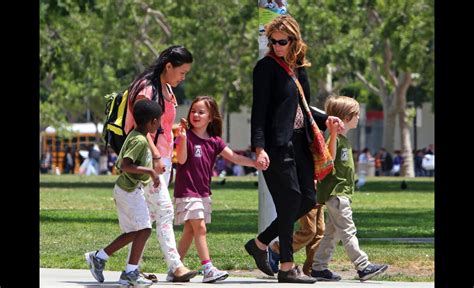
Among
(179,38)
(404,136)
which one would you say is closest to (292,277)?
(179,38)

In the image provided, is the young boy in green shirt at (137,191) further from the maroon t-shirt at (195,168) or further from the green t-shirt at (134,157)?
the maroon t-shirt at (195,168)

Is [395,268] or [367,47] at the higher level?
[367,47]

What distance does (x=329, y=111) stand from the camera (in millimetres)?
12641

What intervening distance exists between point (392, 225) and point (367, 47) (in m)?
32.5

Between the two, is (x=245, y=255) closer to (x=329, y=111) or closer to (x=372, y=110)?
(x=329, y=111)

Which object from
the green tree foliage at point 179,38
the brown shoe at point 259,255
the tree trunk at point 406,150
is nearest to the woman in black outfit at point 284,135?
the brown shoe at point 259,255

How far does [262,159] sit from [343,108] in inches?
55.9

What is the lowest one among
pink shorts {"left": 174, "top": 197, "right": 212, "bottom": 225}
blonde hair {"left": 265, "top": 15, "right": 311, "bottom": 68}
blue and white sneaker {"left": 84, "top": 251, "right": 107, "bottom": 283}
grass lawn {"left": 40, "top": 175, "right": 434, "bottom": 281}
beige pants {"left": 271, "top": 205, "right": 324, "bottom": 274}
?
grass lawn {"left": 40, "top": 175, "right": 434, "bottom": 281}

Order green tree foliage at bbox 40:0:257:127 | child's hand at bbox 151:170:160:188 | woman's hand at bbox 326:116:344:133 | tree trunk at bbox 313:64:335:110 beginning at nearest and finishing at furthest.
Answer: child's hand at bbox 151:170:160:188
woman's hand at bbox 326:116:344:133
green tree foliage at bbox 40:0:257:127
tree trunk at bbox 313:64:335:110

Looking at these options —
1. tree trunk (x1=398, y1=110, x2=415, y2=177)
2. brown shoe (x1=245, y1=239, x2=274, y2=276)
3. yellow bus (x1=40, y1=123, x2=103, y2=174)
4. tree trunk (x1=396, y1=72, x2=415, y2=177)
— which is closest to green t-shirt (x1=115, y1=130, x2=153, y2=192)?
brown shoe (x1=245, y1=239, x2=274, y2=276)

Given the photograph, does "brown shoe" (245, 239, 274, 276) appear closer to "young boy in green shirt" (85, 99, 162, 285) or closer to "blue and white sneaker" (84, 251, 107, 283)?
"young boy in green shirt" (85, 99, 162, 285)

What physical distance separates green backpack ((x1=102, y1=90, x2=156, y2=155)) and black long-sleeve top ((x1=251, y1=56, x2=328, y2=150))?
82 cm

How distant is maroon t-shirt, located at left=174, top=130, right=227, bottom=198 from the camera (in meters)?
12.0
